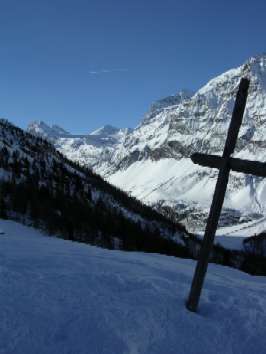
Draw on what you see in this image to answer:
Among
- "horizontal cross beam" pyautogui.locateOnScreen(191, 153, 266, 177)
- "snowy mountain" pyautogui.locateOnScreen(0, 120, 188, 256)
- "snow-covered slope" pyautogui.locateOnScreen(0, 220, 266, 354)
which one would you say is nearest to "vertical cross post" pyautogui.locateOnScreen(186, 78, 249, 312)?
"horizontal cross beam" pyautogui.locateOnScreen(191, 153, 266, 177)

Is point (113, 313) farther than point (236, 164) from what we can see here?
No

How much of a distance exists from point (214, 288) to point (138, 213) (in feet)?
528

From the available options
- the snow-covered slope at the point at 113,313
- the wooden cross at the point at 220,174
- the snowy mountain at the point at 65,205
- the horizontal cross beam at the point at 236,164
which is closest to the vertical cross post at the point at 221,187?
the wooden cross at the point at 220,174

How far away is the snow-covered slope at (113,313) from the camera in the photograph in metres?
9.04

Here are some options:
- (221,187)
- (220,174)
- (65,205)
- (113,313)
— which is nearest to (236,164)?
(220,174)

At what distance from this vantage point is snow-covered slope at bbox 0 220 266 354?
9039 mm

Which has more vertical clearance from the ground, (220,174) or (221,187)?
(220,174)

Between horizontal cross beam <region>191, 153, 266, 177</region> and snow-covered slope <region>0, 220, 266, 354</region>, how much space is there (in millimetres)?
3135

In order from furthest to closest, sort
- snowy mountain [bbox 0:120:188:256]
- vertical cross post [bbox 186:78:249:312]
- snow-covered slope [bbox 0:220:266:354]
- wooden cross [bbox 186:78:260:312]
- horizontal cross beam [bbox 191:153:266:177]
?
snowy mountain [bbox 0:120:188:256] → vertical cross post [bbox 186:78:249:312] → wooden cross [bbox 186:78:260:312] → horizontal cross beam [bbox 191:153:266:177] → snow-covered slope [bbox 0:220:266:354]

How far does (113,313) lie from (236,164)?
4278 millimetres

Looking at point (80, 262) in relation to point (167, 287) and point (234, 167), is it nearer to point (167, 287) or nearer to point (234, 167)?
point (167, 287)

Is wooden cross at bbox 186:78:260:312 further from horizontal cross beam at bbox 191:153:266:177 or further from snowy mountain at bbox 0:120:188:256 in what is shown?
snowy mountain at bbox 0:120:188:256

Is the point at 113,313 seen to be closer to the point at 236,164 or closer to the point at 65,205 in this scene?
the point at 236,164

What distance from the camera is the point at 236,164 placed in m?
11.5
